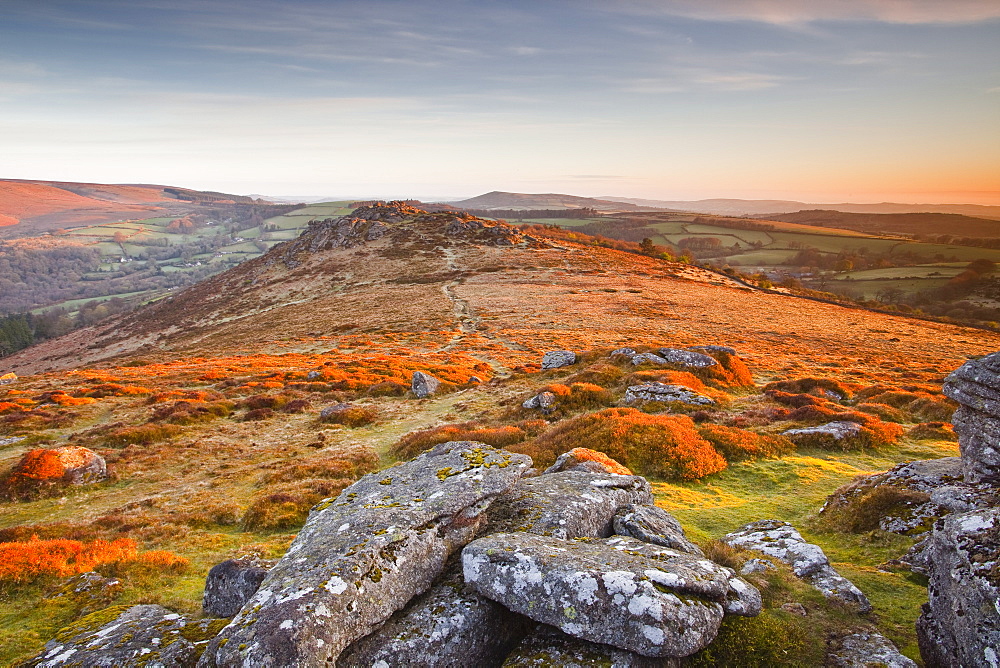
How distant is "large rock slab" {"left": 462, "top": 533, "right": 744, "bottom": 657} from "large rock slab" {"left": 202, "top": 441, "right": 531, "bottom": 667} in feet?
3.07

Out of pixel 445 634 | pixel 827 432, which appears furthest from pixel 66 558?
pixel 827 432

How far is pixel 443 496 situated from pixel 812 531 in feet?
30.3

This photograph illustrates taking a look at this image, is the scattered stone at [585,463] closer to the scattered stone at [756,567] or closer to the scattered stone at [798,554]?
the scattered stone at [798,554]

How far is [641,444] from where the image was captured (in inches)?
636

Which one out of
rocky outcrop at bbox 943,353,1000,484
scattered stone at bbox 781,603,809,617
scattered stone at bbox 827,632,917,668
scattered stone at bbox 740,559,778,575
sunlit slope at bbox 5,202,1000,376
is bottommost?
sunlit slope at bbox 5,202,1000,376

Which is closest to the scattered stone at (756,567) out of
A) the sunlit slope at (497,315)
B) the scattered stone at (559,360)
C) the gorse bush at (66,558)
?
the gorse bush at (66,558)

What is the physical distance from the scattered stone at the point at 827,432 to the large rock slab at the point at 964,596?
39.4 feet

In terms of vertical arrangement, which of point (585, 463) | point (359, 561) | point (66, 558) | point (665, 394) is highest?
point (359, 561)

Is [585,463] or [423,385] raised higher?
[585,463]

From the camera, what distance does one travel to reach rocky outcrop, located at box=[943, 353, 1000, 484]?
932 centimetres

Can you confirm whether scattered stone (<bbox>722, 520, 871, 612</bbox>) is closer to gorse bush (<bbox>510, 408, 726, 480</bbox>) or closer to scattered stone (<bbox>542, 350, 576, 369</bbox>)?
gorse bush (<bbox>510, 408, 726, 480</bbox>)

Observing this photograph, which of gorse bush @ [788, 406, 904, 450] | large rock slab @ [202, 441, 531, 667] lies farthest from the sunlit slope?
large rock slab @ [202, 441, 531, 667]

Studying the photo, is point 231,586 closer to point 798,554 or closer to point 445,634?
point 445,634

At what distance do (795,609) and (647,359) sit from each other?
928 inches
